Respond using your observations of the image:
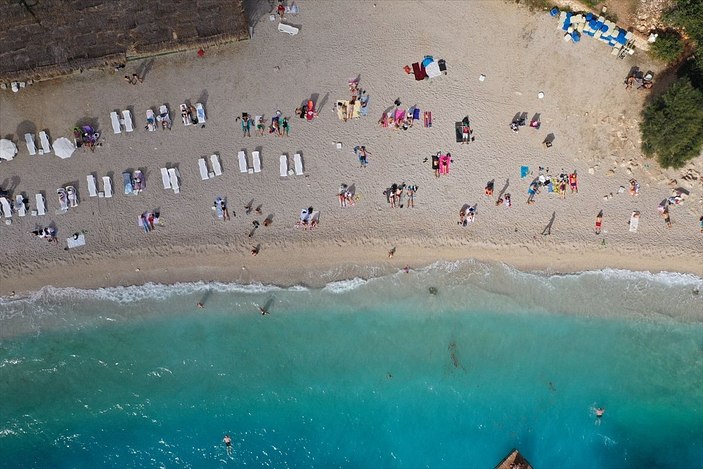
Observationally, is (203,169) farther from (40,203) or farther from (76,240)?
(40,203)

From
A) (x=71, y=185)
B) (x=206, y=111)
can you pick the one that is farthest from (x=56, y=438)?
(x=206, y=111)

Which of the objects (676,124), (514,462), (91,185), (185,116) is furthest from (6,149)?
(676,124)

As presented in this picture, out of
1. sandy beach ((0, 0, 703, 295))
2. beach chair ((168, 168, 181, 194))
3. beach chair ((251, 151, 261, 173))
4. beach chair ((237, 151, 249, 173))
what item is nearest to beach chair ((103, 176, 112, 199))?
sandy beach ((0, 0, 703, 295))

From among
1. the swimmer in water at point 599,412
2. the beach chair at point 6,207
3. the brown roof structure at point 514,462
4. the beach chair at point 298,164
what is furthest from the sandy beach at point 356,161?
the brown roof structure at point 514,462

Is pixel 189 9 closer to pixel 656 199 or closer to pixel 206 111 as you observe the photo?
pixel 206 111

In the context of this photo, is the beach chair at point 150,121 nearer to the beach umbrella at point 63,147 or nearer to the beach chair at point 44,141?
the beach umbrella at point 63,147

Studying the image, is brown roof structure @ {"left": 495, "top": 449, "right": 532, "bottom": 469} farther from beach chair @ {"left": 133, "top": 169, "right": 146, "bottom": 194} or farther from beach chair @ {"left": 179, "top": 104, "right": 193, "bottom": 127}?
beach chair @ {"left": 179, "top": 104, "right": 193, "bottom": 127}
